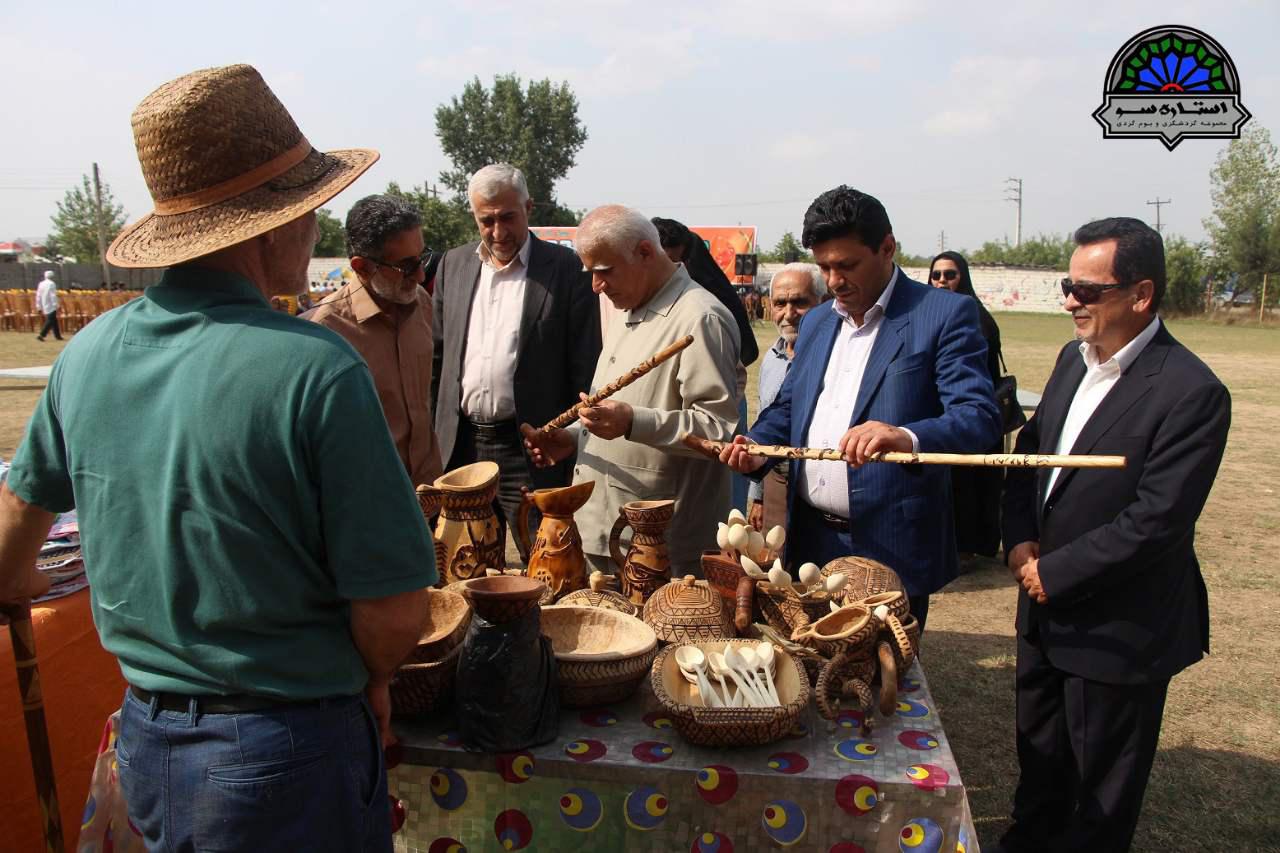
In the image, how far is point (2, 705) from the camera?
2.09 m

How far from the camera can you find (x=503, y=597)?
1.63 meters

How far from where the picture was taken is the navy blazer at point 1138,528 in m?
1.90

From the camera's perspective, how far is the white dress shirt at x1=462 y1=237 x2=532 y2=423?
3.31 m

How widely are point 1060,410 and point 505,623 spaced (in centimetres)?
152

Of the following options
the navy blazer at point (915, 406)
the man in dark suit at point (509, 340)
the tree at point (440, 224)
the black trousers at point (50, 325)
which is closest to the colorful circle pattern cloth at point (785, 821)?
the navy blazer at point (915, 406)

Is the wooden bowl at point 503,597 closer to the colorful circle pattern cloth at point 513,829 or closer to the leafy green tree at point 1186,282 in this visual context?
the colorful circle pattern cloth at point 513,829

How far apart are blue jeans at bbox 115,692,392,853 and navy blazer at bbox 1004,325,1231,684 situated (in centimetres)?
161

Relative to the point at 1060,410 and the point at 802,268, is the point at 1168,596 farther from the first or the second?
the point at 802,268

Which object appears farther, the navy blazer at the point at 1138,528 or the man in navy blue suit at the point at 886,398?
the man in navy blue suit at the point at 886,398

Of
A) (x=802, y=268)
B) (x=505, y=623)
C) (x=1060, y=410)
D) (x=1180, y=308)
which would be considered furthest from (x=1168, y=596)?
(x=1180, y=308)

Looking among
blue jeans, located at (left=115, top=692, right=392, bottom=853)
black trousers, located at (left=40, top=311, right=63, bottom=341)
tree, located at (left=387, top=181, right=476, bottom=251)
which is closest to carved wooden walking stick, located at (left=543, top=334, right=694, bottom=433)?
blue jeans, located at (left=115, top=692, right=392, bottom=853)

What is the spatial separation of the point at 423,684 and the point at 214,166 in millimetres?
1055

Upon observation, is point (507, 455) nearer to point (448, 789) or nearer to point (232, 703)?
point (448, 789)

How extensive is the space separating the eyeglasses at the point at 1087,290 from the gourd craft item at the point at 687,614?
1.09 meters
